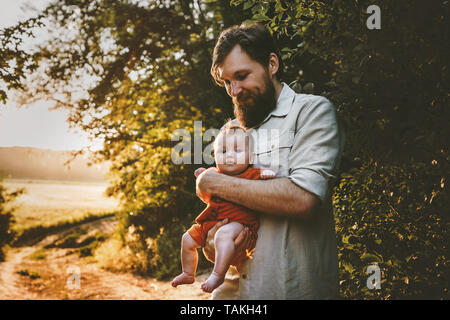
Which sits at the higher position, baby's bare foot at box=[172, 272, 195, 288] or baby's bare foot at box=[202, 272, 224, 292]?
baby's bare foot at box=[202, 272, 224, 292]

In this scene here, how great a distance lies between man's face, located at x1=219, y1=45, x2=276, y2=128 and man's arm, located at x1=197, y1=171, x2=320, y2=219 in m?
0.50

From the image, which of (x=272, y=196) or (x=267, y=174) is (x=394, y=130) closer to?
(x=267, y=174)

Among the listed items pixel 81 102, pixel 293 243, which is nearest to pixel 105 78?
pixel 81 102

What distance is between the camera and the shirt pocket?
5.88ft

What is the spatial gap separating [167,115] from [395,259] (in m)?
6.60

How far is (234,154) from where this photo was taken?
6.38ft

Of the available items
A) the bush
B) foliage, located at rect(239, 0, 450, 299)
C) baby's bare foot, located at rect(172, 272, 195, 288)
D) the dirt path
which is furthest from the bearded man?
the dirt path

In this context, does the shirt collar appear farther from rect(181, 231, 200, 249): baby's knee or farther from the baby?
rect(181, 231, 200, 249): baby's knee

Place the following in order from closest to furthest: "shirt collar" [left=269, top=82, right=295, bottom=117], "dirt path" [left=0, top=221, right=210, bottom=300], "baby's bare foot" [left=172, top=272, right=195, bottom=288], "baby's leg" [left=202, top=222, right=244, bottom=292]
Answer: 1. "baby's leg" [left=202, top=222, right=244, bottom=292]
2. "shirt collar" [left=269, top=82, right=295, bottom=117]
3. "baby's bare foot" [left=172, top=272, right=195, bottom=288]
4. "dirt path" [left=0, top=221, right=210, bottom=300]

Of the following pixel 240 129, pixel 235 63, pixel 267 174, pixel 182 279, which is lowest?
pixel 182 279

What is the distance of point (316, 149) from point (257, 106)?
516 millimetres

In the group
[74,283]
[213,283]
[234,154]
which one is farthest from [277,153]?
[74,283]

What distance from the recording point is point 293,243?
1653 millimetres
